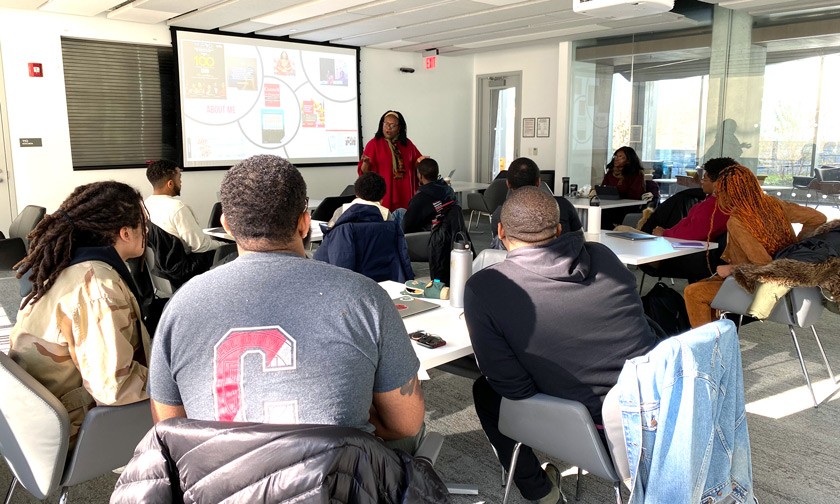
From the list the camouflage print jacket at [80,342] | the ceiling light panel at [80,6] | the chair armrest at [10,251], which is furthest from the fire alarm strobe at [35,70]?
the camouflage print jacket at [80,342]

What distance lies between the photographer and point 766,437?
309cm

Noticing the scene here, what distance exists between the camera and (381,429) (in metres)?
1.53

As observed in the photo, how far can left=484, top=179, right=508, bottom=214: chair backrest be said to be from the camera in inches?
312

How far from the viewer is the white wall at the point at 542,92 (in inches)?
366

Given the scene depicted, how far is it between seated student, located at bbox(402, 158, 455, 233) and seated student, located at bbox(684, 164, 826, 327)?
194 cm

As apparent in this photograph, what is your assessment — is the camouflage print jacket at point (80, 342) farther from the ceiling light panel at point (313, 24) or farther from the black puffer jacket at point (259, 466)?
the ceiling light panel at point (313, 24)

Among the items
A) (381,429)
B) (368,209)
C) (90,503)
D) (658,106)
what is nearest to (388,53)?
(658,106)

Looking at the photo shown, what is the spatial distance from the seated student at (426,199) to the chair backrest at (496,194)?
2.95 m

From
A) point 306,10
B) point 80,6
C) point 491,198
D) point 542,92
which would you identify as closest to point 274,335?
point 306,10

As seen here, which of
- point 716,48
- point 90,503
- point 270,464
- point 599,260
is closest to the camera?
point 270,464

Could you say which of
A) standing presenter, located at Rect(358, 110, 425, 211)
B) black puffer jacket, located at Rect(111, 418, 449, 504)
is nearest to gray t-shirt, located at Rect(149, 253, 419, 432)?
black puffer jacket, located at Rect(111, 418, 449, 504)

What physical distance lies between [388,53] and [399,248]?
6.71 m

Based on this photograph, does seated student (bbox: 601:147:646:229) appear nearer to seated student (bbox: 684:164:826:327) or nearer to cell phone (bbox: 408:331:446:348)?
seated student (bbox: 684:164:826:327)

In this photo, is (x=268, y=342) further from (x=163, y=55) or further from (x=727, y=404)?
(x=163, y=55)
